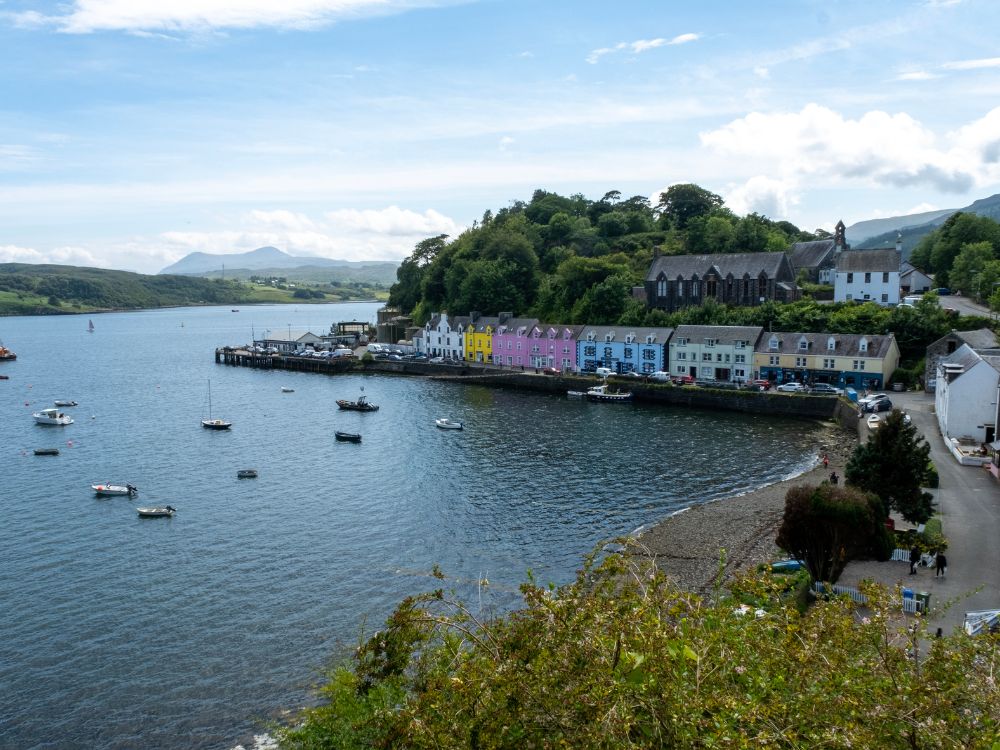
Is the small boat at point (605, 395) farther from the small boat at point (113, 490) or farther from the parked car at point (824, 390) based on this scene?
the small boat at point (113, 490)

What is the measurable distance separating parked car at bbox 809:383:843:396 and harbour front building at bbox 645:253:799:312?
64.9 feet

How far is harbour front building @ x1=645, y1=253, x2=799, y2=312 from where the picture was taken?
275 feet

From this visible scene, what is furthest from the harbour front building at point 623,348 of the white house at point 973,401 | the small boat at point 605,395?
the white house at point 973,401

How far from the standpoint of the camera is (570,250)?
11744cm

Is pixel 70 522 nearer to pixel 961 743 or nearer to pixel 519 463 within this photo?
pixel 519 463

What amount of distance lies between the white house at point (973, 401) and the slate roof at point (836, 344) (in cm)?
1833

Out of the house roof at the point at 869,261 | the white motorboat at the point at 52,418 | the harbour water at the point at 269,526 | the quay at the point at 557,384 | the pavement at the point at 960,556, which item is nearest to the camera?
the harbour water at the point at 269,526

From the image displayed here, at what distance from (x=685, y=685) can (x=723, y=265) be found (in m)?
83.8

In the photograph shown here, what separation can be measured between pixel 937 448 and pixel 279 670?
130ft

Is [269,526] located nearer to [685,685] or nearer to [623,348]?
[685,685]

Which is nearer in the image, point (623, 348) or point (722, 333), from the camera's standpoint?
point (722, 333)

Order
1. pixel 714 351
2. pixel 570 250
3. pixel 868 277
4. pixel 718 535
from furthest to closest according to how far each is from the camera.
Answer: pixel 570 250 → pixel 868 277 → pixel 714 351 → pixel 718 535

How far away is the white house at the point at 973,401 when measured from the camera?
149ft

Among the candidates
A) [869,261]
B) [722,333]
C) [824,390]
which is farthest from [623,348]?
[869,261]
